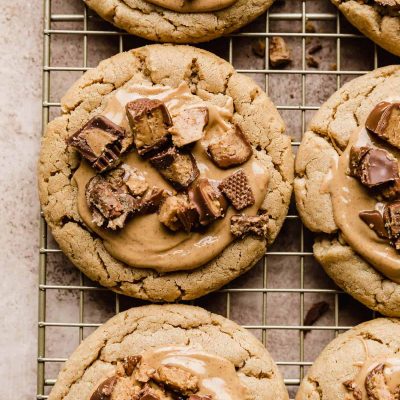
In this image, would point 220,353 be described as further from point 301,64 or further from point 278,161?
point 301,64

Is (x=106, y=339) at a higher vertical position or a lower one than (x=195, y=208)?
lower

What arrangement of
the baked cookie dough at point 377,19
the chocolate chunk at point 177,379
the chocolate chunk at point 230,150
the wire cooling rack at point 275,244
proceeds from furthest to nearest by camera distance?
the wire cooling rack at point 275,244 → the baked cookie dough at point 377,19 → the chocolate chunk at point 230,150 → the chocolate chunk at point 177,379

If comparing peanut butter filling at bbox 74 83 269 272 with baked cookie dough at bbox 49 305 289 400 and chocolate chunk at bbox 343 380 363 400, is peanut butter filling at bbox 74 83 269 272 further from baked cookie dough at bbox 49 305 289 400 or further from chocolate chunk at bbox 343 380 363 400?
chocolate chunk at bbox 343 380 363 400

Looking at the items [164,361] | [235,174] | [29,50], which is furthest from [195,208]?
[29,50]

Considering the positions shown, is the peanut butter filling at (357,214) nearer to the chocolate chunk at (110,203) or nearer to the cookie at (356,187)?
the cookie at (356,187)

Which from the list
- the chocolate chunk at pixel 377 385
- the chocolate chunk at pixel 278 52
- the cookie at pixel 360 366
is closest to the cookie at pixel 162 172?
the chocolate chunk at pixel 278 52

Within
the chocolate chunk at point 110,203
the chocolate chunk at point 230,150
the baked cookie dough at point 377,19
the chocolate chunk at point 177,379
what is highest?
the baked cookie dough at point 377,19

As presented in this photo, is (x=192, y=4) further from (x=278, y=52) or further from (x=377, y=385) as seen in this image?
(x=377, y=385)
